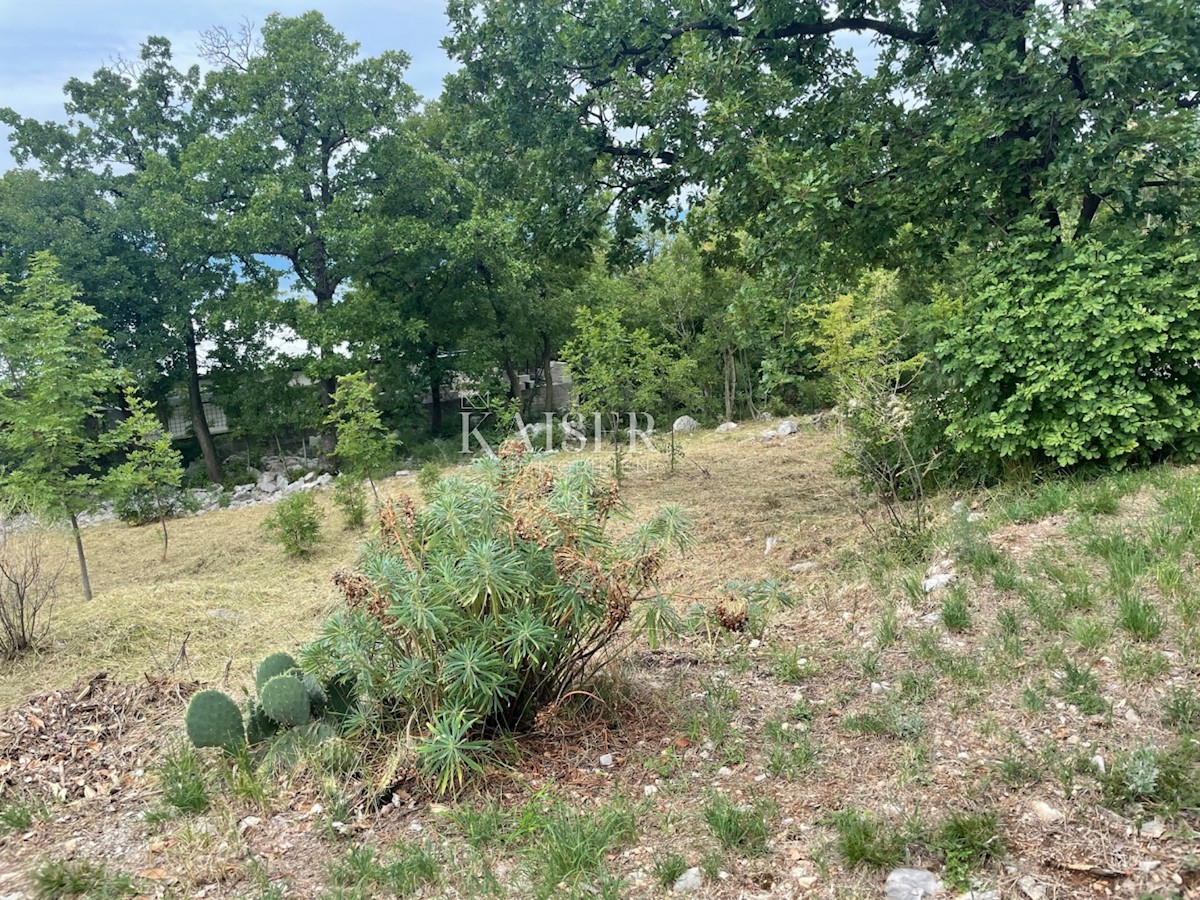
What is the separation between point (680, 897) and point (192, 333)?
52.9 feet

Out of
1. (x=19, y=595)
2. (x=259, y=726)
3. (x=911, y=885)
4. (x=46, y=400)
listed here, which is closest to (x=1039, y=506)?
(x=911, y=885)

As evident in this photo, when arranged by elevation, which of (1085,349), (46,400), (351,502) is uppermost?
(46,400)

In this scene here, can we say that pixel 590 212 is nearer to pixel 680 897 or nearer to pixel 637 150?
pixel 637 150

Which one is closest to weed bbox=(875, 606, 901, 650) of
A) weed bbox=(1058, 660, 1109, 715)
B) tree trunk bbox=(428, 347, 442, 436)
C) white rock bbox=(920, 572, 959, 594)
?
white rock bbox=(920, 572, 959, 594)

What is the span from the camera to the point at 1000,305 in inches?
184

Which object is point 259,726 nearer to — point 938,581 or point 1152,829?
point 1152,829

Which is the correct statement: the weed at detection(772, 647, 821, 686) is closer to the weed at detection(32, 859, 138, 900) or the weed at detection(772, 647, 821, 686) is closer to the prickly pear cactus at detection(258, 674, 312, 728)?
the prickly pear cactus at detection(258, 674, 312, 728)

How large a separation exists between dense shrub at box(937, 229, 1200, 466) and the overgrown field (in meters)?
0.38

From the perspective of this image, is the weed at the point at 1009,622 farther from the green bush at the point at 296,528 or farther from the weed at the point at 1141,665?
the green bush at the point at 296,528

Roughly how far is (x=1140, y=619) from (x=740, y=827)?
5.77 feet

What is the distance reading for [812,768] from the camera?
7.57 feet

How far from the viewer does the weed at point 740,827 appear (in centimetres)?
197

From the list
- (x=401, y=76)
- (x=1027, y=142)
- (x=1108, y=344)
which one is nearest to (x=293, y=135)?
(x=401, y=76)

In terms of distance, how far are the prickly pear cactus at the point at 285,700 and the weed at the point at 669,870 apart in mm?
1427
